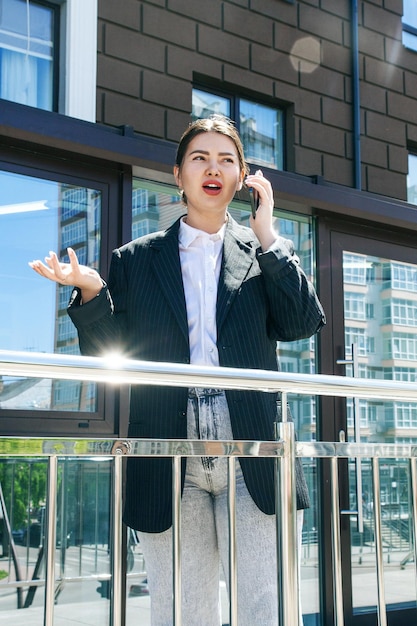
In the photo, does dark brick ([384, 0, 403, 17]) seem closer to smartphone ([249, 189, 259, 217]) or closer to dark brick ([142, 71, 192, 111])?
dark brick ([142, 71, 192, 111])

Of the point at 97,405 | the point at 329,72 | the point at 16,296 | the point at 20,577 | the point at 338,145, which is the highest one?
the point at 329,72

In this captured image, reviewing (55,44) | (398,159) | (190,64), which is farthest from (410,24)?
(55,44)

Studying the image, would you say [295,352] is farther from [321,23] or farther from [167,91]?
[321,23]

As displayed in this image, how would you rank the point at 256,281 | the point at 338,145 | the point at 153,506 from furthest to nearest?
the point at 338,145
the point at 256,281
the point at 153,506

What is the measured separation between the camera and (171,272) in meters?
2.35

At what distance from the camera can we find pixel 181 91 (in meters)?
6.29

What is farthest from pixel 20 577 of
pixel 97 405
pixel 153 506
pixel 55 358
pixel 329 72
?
pixel 329 72

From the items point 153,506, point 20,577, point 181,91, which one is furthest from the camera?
point 181,91

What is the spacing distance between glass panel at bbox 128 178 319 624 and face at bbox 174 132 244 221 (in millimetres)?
2368

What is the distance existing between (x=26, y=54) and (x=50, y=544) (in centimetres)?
442

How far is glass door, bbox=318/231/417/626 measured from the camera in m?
5.50

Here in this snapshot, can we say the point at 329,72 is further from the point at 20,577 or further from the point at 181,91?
the point at 20,577

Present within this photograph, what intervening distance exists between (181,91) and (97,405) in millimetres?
2752

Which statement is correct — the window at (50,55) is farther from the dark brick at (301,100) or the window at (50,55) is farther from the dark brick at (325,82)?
the dark brick at (325,82)
